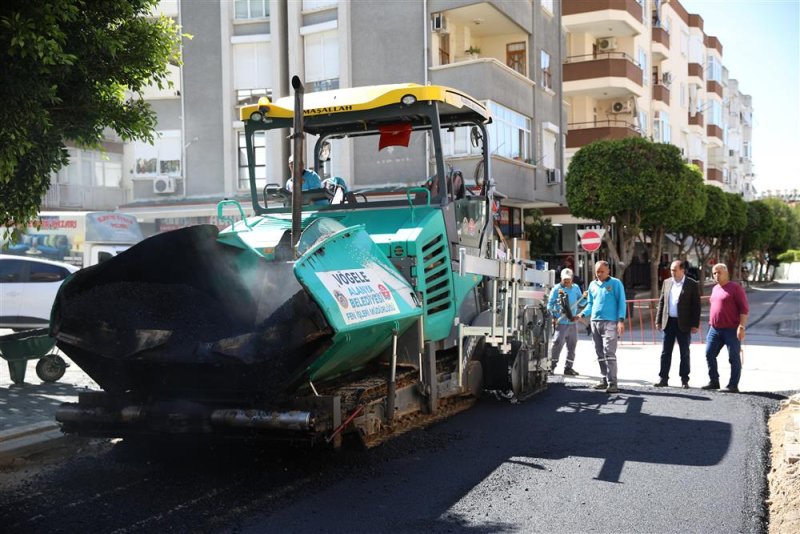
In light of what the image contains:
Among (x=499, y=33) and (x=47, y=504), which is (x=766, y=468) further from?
(x=499, y=33)

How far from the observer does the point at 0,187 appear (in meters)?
6.60

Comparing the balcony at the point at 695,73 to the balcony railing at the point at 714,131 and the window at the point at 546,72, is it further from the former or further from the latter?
the window at the point at 546,72

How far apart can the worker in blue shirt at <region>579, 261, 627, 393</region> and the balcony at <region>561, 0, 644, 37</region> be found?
23941mm

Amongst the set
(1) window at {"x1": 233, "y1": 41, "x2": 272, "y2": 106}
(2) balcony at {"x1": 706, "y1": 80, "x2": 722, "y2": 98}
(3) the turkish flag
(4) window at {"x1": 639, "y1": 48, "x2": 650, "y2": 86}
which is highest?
(2) balcony at {"x1": 706, "y1": 80, "x2": 722, "y2": 98}

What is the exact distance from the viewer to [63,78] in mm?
6539

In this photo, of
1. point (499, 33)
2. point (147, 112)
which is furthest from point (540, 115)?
point (147, 112)

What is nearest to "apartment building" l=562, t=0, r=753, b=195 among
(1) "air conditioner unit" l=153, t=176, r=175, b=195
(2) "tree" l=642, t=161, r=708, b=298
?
(2) "tree" l=642, t=161, r=708, b=298

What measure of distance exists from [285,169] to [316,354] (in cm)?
1926

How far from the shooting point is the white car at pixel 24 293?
15602 mm

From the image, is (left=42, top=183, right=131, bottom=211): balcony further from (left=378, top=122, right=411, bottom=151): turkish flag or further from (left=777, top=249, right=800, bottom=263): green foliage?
(left=777, top=249, right=800, bottom=263): green foliage

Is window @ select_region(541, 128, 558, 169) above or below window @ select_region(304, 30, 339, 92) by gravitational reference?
below

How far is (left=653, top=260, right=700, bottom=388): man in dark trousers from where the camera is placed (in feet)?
34.4

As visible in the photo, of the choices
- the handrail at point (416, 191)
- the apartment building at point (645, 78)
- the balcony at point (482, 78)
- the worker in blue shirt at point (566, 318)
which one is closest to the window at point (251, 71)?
the balcony at point (482, 78)

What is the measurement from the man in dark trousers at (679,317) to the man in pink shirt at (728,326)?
10.5 inches
